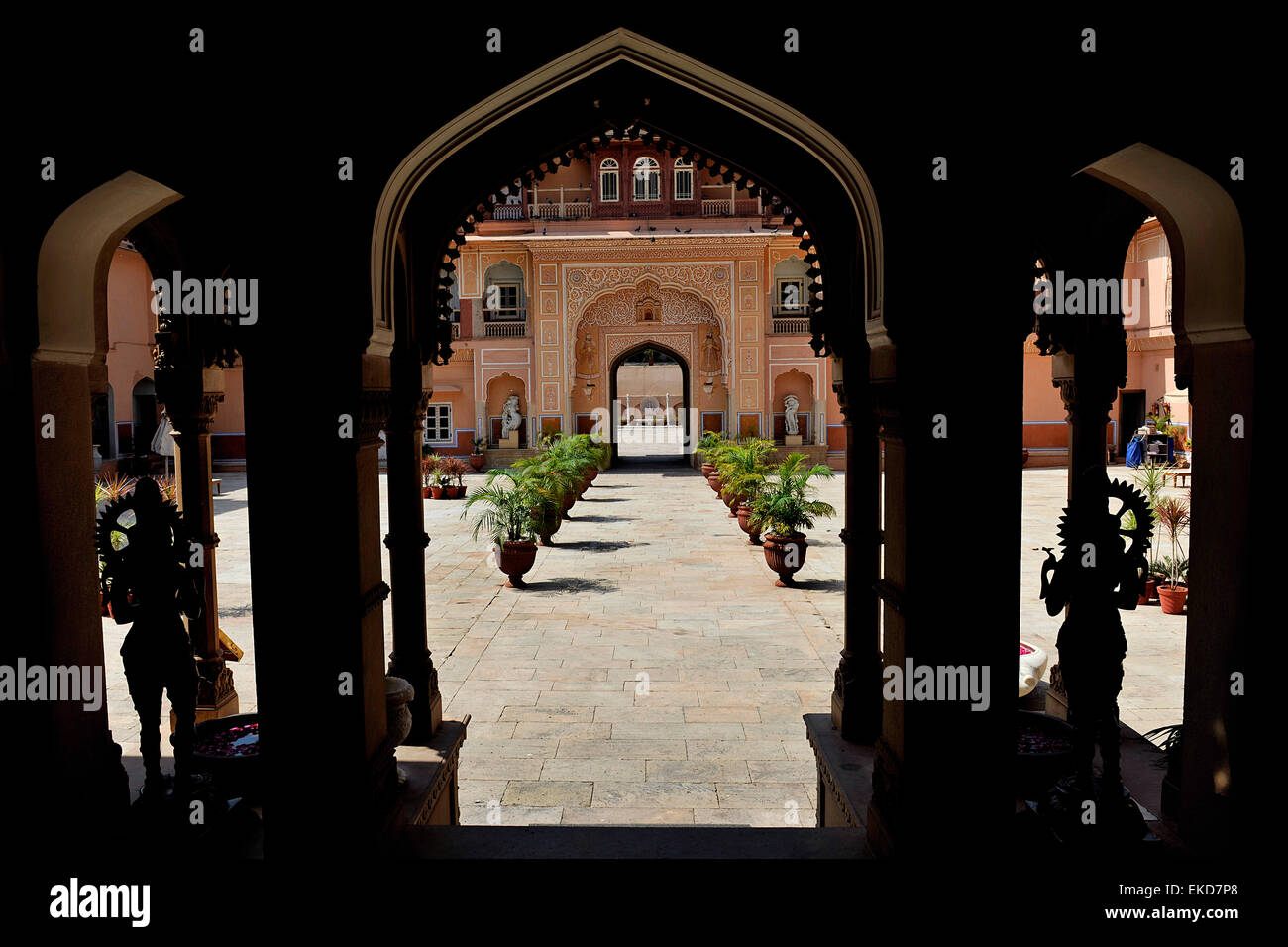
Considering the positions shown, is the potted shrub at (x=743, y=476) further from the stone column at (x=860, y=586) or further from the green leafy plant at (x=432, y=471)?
the stone column at (x=860, y=586)

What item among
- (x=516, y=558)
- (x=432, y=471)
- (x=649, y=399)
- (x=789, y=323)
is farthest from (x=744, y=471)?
(x=649, y=399)

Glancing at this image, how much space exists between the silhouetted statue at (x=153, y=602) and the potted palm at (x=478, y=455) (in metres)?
22.4

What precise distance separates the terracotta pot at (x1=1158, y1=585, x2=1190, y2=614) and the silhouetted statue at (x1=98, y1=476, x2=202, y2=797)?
8.80 metres

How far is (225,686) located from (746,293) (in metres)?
20.9

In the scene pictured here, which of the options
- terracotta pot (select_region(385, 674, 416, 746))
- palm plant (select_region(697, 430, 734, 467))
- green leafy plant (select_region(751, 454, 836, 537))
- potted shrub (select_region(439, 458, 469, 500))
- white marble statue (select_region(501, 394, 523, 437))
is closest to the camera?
terracotta pot (select_region(385, 674, 416, 746))

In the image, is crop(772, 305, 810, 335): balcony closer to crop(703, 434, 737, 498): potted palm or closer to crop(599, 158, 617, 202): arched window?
crop(599, 158, 617, 202): arched window

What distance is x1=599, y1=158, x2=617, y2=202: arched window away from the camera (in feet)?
84.6

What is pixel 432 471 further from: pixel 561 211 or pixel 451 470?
pixel 561 211

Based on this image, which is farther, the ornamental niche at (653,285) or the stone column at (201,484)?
the ornamental niche at (653,285)

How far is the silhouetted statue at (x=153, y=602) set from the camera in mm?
3361

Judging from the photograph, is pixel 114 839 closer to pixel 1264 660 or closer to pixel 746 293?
pixel 1264 660

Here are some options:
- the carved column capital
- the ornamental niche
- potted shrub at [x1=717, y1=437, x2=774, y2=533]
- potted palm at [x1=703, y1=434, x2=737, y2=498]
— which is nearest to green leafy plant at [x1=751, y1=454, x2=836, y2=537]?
potted shrub at [x1=717, y1=437, x2=774, y2=533]

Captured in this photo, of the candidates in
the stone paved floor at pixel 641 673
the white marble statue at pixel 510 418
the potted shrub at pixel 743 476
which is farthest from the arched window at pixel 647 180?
the stone paved floor at pixel 641 673
